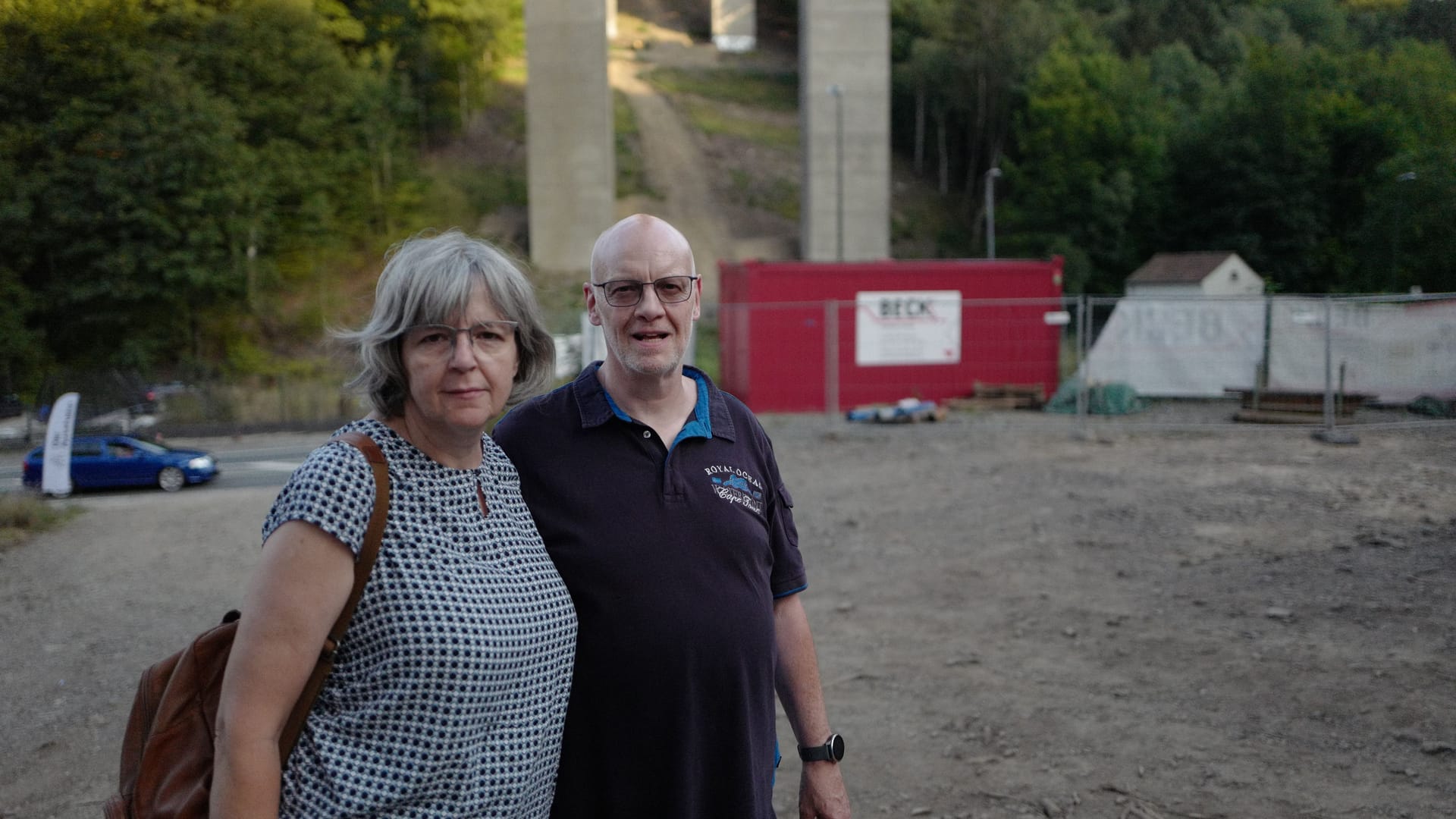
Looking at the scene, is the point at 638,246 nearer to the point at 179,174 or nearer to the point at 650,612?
the point at 650,612

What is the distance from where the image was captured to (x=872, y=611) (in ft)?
24.0

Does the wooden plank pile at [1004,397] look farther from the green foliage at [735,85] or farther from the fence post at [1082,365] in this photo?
the green foliage at [735,85]

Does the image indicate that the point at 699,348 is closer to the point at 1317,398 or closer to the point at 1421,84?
the point at 1317,398

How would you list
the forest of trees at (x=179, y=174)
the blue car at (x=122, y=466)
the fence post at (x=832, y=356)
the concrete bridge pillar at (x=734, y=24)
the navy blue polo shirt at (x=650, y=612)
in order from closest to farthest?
1. the navy blue polo shirt at (x=650, y=612)
2. the blue car at (x=122, y=466)
3. the fence post at (x=832, y=356)
4. the forest of trees at (x=179, y=174)
5. the concrete bridge pillar at (x=734, y=24)

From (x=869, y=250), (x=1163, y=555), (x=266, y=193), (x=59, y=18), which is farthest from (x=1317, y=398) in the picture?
(x=266, y=193)

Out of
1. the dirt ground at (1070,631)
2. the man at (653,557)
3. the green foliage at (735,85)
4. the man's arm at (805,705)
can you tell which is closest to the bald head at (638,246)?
the man at (653,557)

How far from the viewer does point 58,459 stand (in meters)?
14.2

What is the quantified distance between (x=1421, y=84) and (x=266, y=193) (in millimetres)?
30107

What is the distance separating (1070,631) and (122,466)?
13127 millimetres

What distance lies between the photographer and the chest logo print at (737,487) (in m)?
2.45

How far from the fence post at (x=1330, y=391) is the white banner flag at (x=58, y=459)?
16.5 metres

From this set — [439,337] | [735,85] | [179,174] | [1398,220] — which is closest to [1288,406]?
[1398,220]

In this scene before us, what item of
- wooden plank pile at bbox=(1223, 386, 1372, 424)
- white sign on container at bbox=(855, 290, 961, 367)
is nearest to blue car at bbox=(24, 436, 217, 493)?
white sign on container at bbox=(855, 290, 961, 367)

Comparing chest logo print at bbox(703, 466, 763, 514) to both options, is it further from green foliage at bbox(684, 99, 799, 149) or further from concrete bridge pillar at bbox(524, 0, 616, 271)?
green foliage at bbox(684, 99, 799, 149)
